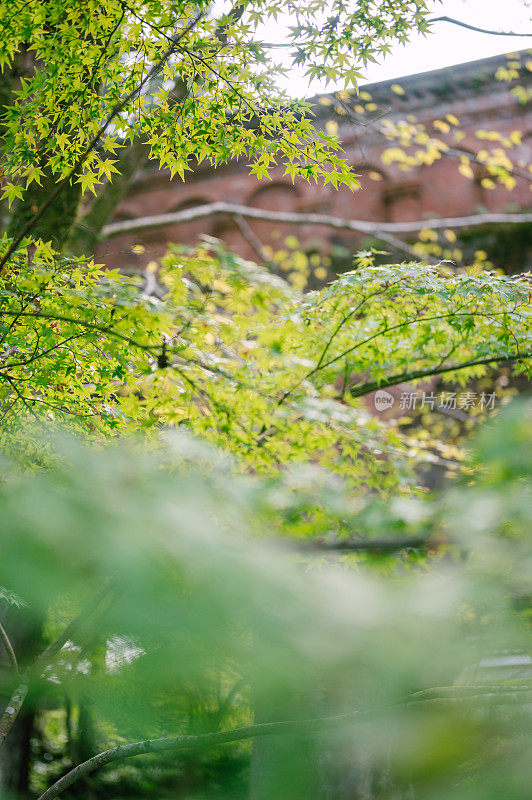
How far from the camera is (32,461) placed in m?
0.31

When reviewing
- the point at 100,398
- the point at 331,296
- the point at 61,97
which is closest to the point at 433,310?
the point at 331,296

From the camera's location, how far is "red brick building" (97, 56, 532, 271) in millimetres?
5613

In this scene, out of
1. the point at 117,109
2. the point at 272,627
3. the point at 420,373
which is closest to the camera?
the point at 272,627

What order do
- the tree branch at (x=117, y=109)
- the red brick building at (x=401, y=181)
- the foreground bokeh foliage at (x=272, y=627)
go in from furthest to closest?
the red brick building at (x=401, y=181)
the tree branch at (x=117, y=109)
the foreground bokeh foliage at (x=272, y=627)

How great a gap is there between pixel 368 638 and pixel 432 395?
464 centimetres

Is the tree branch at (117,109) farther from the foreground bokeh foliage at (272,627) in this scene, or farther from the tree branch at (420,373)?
→ the foreground bokeh foliage at (272,627)

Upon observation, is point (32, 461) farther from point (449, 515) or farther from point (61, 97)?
point (61, 97)

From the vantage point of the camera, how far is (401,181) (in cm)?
606

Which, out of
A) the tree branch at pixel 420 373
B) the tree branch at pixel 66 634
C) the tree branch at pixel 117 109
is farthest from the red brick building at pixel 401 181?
the tree branch at pixel 66 634

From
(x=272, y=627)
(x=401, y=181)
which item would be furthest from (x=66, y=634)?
(x=401, y=181)

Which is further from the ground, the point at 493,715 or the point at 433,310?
the point at 433,310

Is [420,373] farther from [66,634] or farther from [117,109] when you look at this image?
[66,634]

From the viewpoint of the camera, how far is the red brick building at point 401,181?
561cm

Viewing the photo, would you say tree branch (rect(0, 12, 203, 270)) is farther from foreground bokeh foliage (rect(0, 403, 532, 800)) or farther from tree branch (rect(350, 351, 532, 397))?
foreground bokeh foliage (rect(0, 403, 532, 800))
